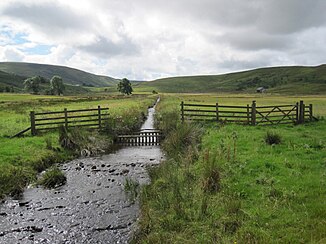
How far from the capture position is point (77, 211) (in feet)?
31.9

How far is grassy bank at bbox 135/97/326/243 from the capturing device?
20.6 ft

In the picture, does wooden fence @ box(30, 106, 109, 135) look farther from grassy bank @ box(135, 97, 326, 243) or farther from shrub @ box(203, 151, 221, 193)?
shrub @ box(203, 151, 221, 193)

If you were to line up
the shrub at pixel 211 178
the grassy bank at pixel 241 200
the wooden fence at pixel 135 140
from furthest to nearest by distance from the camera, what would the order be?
the wooden fence at pixel 135 140 < the shrub at pixel 211 178 < the grassy bank at pixel 241 200

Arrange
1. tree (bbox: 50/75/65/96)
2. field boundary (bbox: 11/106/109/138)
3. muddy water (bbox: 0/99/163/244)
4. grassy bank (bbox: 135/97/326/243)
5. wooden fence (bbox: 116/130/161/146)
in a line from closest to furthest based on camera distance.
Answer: grassy bank (bbox: 135/97/326/243)
muddy water (bbox: 0/99/163/244)
field boundary (bbox: 11/106/109/138)
wooden fence (bbox: 116/130/161/146)
tree (bbox: 50/75/65/96)

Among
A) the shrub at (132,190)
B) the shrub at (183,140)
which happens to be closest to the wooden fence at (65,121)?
the shrub at (183,140)

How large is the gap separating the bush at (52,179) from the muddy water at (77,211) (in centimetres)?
35

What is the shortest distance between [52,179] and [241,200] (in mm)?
8651

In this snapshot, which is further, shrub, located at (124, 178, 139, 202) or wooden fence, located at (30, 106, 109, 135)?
wooden fence, located at (30, 106, 109, 135)

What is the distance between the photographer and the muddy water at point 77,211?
8109 mm

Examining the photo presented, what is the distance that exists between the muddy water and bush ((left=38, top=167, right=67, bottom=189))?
35 centimetres

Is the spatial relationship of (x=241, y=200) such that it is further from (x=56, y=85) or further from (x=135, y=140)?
(x=56, y=85)

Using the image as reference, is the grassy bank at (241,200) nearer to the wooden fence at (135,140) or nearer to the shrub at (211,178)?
the shrub at (211,178)

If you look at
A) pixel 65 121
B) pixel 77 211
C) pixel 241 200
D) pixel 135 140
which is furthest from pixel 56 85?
pixel 241 200

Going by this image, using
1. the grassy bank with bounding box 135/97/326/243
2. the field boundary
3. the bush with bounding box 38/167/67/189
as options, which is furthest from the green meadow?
the field boundary
